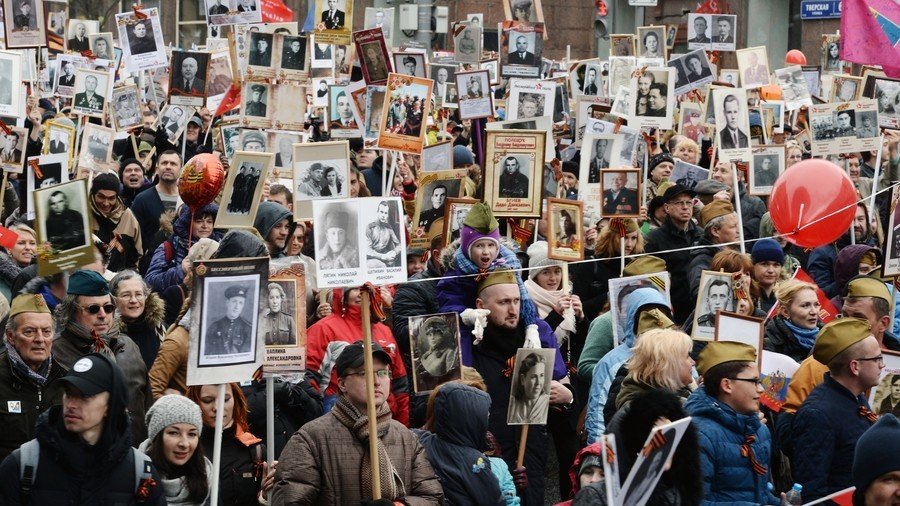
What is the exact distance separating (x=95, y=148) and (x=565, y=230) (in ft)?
16.4

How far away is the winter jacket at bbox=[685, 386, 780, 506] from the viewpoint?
5.68 metres

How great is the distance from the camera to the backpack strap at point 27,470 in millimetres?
4801

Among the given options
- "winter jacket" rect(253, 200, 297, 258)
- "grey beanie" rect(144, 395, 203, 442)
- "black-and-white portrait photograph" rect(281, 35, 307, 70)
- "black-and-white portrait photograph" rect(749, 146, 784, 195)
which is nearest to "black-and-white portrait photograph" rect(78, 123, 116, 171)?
"black-and-white portrait photograph" rect(281, 35, 307, 70)

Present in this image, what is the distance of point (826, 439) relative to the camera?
236 inches

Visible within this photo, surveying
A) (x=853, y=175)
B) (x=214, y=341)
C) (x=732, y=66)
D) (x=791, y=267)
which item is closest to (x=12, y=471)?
(x=214, y=341)

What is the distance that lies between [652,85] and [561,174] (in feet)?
3.93

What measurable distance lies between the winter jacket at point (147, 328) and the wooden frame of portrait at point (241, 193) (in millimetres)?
1393

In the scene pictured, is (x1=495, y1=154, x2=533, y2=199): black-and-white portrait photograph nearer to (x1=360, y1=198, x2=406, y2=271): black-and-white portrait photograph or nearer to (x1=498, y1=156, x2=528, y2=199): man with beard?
(x1=498, y1=156, x2=528, y2=199): man with beard

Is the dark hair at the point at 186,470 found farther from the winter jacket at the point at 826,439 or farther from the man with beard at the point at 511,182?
the man with beard at the point at 511,182

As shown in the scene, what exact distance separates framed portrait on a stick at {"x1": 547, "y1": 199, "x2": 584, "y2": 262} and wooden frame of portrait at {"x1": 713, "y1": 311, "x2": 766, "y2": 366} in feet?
5.47

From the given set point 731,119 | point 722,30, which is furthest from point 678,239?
point 722,30

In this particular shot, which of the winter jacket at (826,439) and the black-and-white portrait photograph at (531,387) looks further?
the black-and-white portrait photograph at (531,387)

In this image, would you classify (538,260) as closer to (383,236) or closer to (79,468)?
(383,236)

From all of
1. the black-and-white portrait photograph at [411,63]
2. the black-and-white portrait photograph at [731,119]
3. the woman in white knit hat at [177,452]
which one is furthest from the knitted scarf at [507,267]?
the black-and-white portrait photograph at [411,63]
